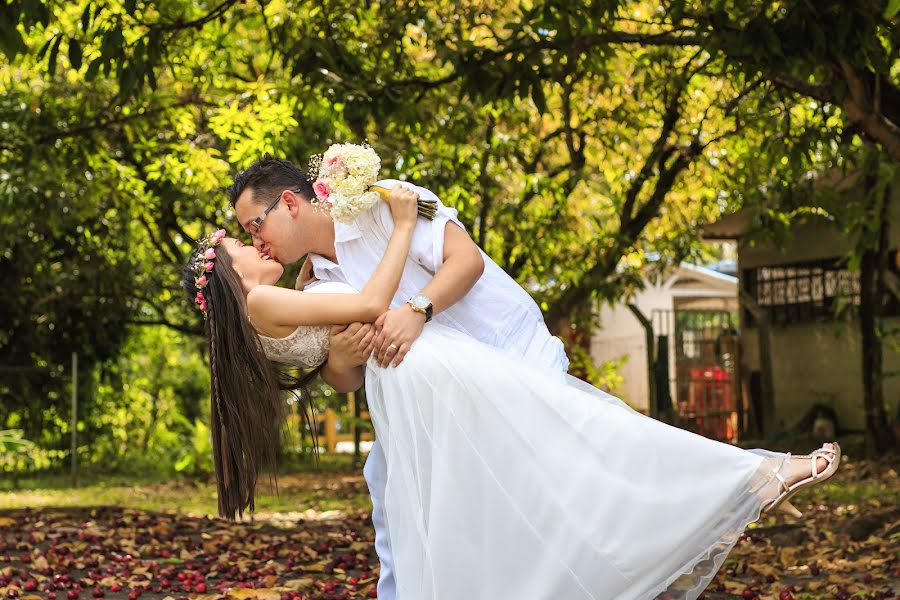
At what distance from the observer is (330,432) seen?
1850 cm

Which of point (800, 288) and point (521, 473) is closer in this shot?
point (521, 473)

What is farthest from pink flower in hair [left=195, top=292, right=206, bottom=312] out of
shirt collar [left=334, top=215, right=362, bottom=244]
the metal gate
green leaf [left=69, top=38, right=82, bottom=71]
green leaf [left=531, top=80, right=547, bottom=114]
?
the metal gate

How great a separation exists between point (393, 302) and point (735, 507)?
119cm

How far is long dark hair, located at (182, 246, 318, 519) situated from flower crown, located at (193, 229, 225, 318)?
0.01 m

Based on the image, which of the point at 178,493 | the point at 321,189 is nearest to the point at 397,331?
the point at 321,189

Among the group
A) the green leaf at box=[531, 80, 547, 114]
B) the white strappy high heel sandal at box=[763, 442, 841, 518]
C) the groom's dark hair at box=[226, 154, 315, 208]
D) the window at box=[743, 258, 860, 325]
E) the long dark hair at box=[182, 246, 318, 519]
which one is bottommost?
the white strappy high heel sandal at box=[763, 442, 841, 518]

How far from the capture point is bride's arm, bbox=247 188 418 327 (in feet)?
11.2

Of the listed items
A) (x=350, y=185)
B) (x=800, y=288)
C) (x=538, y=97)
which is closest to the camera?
(x=350, y=185)

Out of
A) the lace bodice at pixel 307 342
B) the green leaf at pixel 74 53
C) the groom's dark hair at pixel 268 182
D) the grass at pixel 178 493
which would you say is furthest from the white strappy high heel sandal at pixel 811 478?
the grass at pixel 178 493

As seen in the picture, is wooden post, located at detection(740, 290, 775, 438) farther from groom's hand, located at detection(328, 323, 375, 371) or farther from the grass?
groom's hand, located at detection(328, 323, 375, 371)

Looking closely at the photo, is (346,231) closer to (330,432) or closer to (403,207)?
(403,207)

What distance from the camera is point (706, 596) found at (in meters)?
5.49

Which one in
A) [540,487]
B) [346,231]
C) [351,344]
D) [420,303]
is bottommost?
[540,487]

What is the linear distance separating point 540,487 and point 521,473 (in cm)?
7
